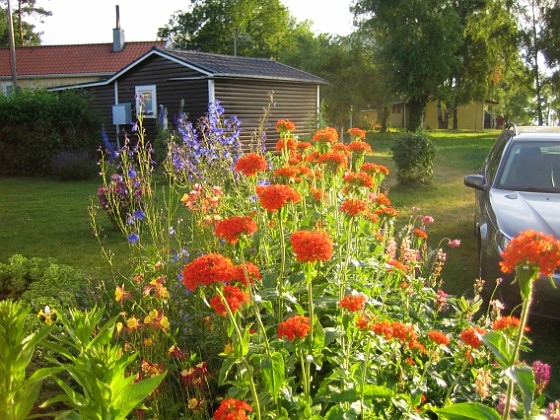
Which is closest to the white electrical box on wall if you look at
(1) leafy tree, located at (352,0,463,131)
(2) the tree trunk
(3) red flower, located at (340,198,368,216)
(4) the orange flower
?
(1) leafy tree, located at (352,0,463,131)

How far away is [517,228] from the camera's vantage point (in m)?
4.28

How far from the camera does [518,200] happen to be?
4.86m

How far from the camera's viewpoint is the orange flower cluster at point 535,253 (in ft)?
4.57

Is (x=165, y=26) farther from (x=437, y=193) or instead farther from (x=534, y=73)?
(x=437, y=193)

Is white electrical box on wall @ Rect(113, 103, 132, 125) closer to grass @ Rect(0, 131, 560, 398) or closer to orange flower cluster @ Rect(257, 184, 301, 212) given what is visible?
grass @ Rect(0, 131, 560, 398)

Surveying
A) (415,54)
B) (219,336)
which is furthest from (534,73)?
(219,336)

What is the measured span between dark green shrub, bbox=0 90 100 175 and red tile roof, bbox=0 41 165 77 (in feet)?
54.5

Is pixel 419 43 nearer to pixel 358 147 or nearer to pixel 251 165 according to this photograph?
pixel 358 147

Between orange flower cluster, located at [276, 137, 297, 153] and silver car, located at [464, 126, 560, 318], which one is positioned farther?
silver car, located at [464, 126, 560, 318]

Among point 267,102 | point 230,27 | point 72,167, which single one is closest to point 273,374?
point 72,167

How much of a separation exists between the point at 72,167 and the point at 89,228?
7.78m

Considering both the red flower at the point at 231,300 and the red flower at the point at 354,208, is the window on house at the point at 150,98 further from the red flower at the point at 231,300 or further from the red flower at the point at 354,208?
the red flower at the point at 231,300

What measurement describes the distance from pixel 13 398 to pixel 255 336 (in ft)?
3.17

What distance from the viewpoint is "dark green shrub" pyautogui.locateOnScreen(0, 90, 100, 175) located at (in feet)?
58.5
